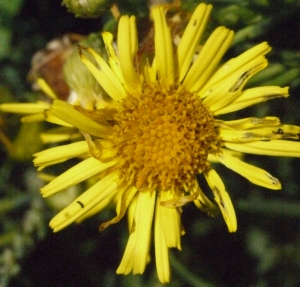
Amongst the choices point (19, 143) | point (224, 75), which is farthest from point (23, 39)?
point (224, 75)

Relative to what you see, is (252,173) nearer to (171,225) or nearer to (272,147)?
(272,147)

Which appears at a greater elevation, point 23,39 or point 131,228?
point 23,39

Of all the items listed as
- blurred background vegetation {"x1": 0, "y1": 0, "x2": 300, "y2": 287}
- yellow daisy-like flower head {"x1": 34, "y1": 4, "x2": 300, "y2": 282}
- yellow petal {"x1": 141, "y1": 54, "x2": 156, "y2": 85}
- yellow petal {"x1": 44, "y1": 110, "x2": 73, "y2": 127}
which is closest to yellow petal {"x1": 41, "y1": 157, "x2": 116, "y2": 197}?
yellow daisy-like flower head {"x1": 34, "y1": 4, "x2": 300, "y2": 282}

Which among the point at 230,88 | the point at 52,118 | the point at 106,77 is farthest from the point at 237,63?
the point at 52,118

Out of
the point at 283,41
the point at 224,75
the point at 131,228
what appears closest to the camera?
the point at 224,75

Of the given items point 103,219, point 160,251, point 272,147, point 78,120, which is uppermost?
point 78,120

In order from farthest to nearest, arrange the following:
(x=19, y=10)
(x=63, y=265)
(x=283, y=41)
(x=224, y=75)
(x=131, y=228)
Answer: (x=63, y=265) < (x=19, y=10) < (x=283, y=41) < (x=131, y=228) < (x=224, y=75)

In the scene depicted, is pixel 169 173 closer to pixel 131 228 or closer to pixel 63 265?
pixel 131 228
